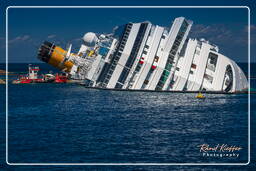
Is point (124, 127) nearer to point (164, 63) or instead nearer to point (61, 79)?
point (164, 63)

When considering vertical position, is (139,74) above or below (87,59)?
below

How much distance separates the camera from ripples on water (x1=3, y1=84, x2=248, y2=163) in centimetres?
3944

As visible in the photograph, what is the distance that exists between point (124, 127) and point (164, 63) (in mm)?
34358

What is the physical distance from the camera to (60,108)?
67562 mm

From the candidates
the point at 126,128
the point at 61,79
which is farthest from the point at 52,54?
the point at 126,128

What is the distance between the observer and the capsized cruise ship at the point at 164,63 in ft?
272

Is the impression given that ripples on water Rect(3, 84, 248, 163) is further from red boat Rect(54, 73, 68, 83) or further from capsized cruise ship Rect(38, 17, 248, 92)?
red boat Rect(54, 73, 68, 83)

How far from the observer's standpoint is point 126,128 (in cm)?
5053

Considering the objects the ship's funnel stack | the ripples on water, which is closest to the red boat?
the ship's funnel stack

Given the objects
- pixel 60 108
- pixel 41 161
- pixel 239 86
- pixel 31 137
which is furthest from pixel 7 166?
pixel 239 86

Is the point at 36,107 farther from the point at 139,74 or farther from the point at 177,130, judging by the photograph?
the point at 177,130

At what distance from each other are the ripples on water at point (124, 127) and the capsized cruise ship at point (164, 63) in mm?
3882

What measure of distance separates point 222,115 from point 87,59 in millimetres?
43460

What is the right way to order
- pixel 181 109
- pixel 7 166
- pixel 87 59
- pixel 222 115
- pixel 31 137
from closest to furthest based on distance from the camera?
pixel 7 166, pixel 31 137, pixel 222 115, pixel 181 109, pixel 87 59
